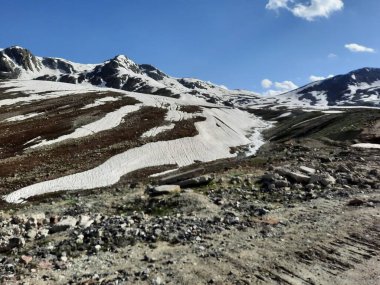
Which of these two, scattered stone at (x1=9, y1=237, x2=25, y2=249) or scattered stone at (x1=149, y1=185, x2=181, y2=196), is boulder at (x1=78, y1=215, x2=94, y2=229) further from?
scattered stone at (x1=149, y1=185, x2=181, y2=196)

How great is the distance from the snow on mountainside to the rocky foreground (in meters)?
11.2

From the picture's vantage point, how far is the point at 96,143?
61.8m

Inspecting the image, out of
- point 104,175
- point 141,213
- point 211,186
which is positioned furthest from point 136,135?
point 141,213

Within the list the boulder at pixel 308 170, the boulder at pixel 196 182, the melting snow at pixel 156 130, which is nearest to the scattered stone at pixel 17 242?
the boulder at pixel 196 182

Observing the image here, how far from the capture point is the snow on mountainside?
44594 millimetres

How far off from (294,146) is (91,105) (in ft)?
209

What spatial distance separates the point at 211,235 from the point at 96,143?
1716 inches

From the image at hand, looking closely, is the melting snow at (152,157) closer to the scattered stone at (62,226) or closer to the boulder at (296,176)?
the scattered stone at (62,226)

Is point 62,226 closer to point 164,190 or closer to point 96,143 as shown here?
point 164,190

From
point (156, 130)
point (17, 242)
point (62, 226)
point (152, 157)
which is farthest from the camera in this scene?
point (156, 130)

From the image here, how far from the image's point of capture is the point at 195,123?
265 feet

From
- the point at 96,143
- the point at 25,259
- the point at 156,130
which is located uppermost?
the point at 156,130

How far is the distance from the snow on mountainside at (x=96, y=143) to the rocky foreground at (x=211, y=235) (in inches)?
440

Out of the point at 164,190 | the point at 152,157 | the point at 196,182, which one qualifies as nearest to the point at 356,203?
the point at 196,182
